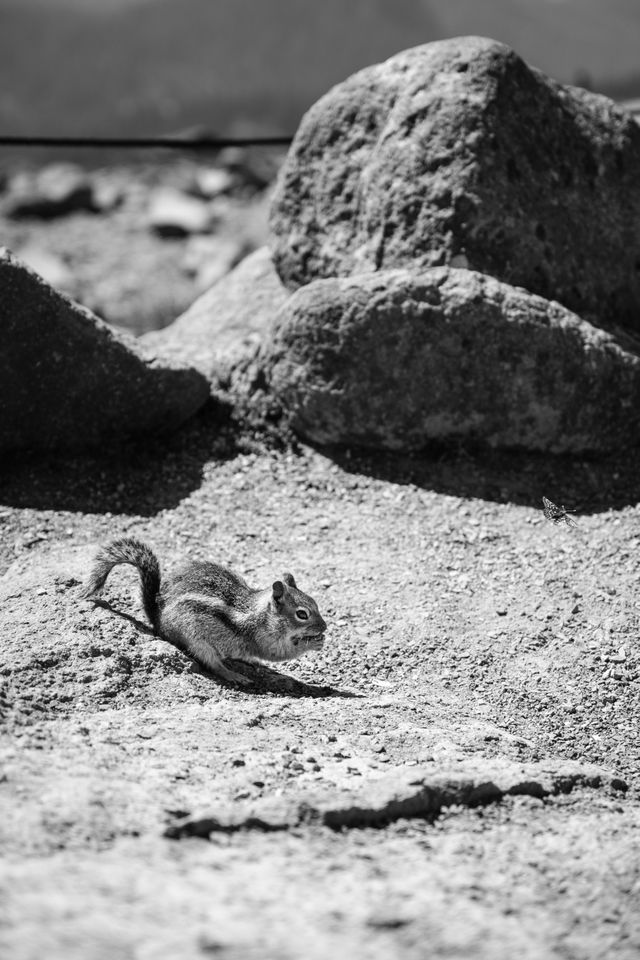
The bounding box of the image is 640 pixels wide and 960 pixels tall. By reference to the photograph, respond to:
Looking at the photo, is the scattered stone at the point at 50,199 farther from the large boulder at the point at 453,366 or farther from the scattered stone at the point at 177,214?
the large boulder at the point at 453,366

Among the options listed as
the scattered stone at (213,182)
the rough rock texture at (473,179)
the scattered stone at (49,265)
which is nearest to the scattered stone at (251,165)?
the scattered stone at (213,182)

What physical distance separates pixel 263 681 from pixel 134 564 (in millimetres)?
789

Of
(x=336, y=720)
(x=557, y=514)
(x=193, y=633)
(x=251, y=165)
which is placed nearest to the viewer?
(x=336, y=720)

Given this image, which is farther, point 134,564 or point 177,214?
point 177,214

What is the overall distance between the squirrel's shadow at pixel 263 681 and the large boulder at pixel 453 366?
197 cm

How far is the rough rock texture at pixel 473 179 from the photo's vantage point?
648 cm

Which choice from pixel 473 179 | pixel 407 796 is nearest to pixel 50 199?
pixel 473 179

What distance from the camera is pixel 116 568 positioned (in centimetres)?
540

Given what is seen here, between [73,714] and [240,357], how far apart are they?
3446 mm

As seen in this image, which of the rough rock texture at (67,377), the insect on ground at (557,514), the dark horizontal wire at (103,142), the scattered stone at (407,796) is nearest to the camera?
the scattered stone at (407,796)

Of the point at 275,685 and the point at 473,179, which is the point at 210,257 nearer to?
the point at 473,179

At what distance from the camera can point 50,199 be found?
1650cm

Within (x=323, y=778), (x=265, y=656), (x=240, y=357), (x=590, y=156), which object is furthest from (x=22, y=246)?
(x=323, y=778)

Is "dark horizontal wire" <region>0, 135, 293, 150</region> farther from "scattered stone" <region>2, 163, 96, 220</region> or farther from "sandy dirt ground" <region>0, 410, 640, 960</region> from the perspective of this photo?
"scattered stone" <region>2, 163, 96, 220</region>
